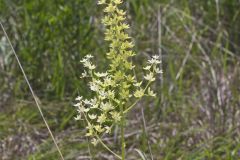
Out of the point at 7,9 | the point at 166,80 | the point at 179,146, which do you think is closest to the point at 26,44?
the point at 7,9

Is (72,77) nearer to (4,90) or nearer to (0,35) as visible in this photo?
(4,90)

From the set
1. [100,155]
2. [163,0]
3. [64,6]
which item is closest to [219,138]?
[100,155]

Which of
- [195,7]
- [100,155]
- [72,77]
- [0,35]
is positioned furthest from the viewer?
[195,7]

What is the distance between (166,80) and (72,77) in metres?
0.60

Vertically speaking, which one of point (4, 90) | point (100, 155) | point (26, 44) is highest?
point (26, 44)

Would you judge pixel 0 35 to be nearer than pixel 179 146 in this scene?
No

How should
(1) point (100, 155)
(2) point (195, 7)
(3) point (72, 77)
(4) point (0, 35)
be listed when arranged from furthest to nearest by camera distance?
(2) point (195, 7)
(4) point (0, 35)
(3) point (72, 77)
(1) point (100, 155)

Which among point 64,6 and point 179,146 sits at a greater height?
point 64,6

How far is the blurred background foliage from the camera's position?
348 cm

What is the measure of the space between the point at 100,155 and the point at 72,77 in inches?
25.5

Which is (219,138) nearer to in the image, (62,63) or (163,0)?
(62,63)

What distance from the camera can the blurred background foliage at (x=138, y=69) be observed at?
348cm

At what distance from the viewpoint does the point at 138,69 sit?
410 centimetres

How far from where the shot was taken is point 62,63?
3.84m
